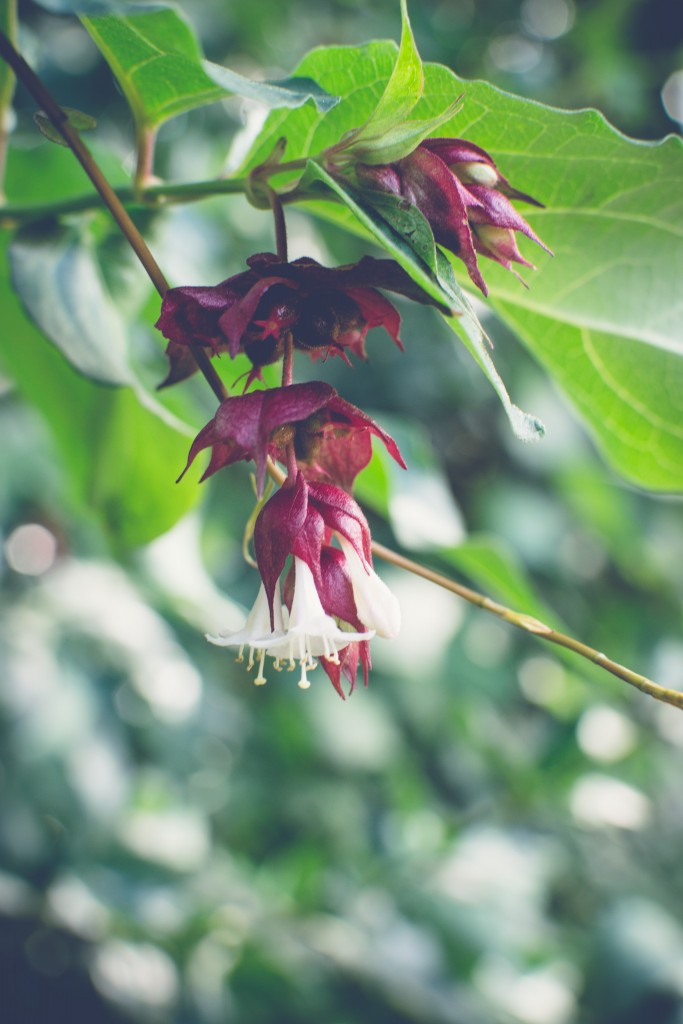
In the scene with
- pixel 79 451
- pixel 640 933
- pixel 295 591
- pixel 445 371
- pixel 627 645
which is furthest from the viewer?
pixel 445 371

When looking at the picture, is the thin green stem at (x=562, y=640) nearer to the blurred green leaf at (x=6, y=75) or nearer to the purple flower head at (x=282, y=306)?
the purple flower head at (x=282, y=306)

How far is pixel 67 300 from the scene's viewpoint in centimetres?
59

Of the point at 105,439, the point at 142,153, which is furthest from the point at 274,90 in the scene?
the point at 105,439

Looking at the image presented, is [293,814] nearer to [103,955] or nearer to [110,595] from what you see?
[103,955]

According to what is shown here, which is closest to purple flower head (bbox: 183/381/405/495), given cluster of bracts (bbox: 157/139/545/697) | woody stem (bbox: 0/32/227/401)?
cluster of bracts (bbox: 157/139/545/697)

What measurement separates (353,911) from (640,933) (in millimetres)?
468

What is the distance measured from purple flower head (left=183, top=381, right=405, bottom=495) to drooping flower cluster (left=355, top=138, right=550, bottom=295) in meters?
0.08

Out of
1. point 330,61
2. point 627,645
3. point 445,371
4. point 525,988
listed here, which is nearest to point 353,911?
point 525,988

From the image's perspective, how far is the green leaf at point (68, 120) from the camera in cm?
46

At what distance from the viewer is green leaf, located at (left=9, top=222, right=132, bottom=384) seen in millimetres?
578

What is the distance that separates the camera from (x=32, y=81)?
1.48 ft

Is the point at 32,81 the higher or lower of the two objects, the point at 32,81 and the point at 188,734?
the lower

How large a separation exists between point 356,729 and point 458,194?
1.31 metres

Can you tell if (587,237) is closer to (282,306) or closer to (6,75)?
(282,306)
